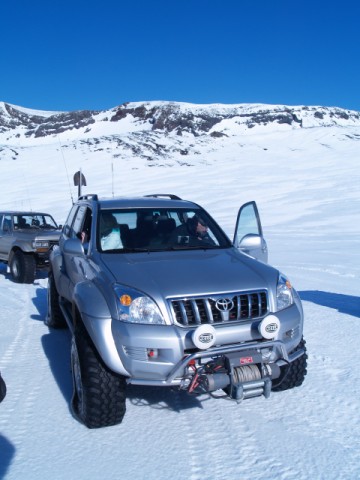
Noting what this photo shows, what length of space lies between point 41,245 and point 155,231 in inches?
221

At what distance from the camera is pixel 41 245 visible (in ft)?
32.5

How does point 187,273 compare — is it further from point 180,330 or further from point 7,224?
point 7,224

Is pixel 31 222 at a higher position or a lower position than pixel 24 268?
higher

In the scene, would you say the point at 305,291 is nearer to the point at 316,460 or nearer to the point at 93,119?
the point at 316,460

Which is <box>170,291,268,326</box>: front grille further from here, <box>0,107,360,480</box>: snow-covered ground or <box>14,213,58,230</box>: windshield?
<box>14,213,58,230</box>: windshield

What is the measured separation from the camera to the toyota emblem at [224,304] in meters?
3.58

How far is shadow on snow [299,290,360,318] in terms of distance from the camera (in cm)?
698

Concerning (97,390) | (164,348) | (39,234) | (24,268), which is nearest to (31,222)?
(39,234)

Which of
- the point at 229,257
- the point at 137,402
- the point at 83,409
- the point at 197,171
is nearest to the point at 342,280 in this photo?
the point at 229,257

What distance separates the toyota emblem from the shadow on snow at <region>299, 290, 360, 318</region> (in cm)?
362

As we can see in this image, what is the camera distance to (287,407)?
4.02m

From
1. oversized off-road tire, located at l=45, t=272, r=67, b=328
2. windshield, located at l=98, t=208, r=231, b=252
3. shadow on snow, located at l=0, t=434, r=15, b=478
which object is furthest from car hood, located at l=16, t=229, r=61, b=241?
shadow on snow, located at l=0, t=434, r=15, b=478

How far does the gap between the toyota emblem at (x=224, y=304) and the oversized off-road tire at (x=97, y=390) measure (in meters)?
0.86

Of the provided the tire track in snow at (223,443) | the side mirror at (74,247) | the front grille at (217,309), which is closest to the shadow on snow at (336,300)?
the tire track in snow at (223,443)
